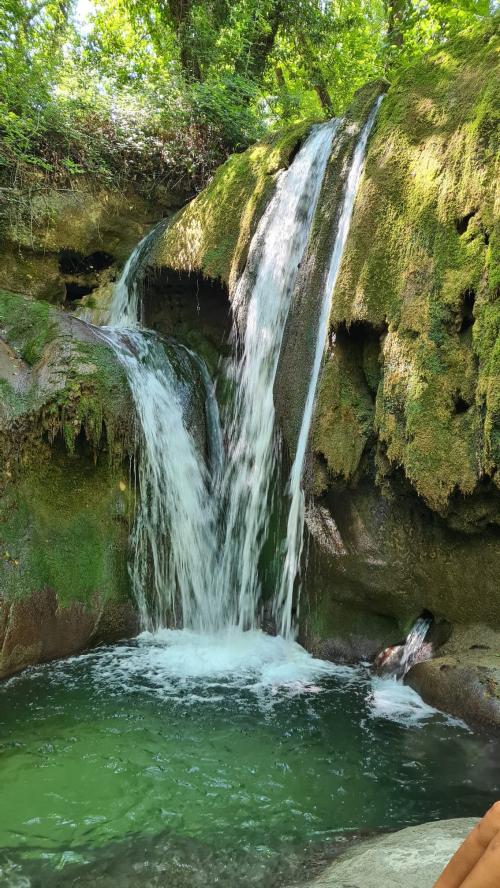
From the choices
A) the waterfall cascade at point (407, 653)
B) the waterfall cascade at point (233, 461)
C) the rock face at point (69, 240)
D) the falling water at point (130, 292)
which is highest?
the rock face at point (69, 240)

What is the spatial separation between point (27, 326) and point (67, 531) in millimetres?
2243

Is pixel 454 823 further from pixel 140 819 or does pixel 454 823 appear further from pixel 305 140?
pixel 305 140

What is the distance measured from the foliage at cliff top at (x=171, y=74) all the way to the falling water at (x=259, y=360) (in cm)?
424

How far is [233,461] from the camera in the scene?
7152mm

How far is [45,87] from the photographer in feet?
32.4

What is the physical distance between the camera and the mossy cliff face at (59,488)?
557 cm

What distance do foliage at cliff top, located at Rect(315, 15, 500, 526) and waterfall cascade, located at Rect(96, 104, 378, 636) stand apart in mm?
763

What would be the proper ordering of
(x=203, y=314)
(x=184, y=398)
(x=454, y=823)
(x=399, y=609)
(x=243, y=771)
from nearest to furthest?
(x=454, y=823), (x=243, y=771), (x=399, y=609), (x=184, y=398), (x=203, y=314)

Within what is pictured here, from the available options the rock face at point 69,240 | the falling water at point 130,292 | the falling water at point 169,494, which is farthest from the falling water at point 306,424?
the rock face at point 69,240

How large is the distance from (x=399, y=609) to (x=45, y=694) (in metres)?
3.02

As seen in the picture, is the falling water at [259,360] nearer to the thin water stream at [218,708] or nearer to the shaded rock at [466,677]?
the thin water stream at [218,708]

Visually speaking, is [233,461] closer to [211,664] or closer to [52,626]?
[211,664]

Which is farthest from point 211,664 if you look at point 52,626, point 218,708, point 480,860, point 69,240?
point 69,240

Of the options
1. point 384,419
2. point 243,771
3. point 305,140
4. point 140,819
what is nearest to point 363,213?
point 384,419
